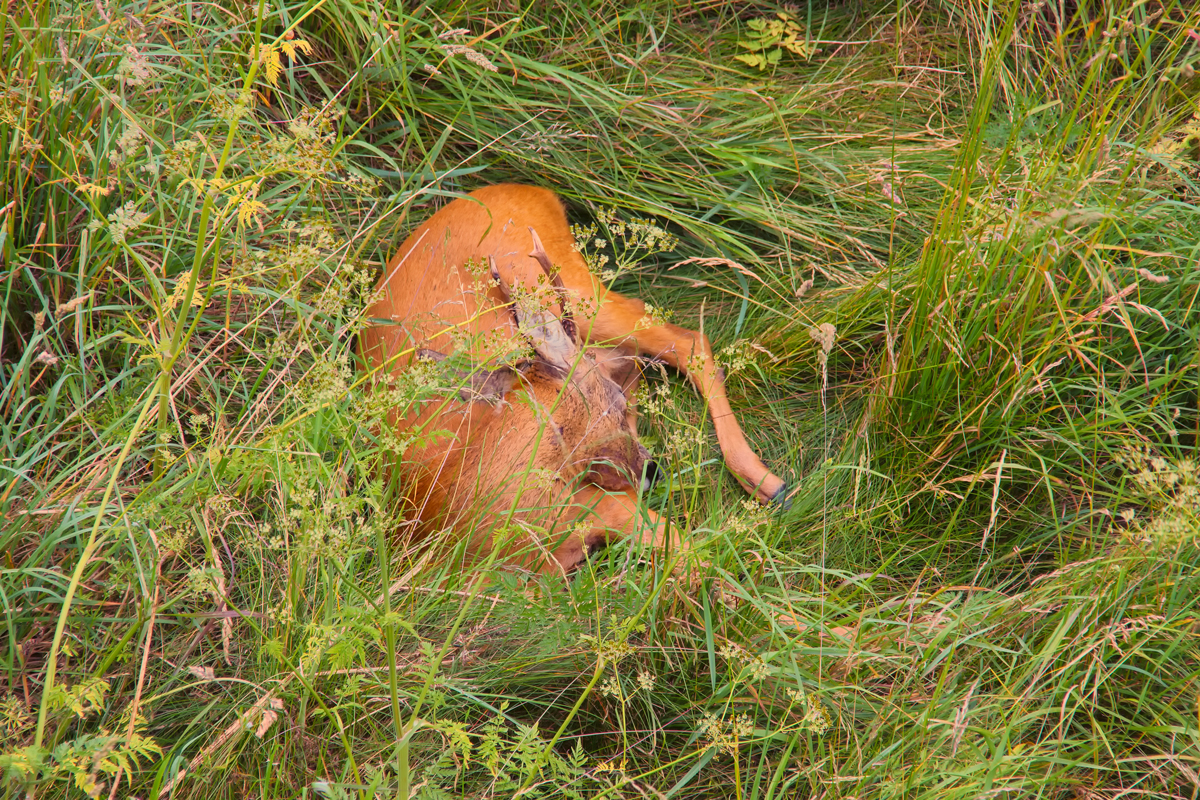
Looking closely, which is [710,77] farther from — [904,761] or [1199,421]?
[904,761]

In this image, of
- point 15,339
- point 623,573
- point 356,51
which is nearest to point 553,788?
point 623,573

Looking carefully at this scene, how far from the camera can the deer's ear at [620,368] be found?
365cm

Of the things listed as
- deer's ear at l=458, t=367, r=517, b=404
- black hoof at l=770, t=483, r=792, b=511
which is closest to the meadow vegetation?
black hoof at l=770, t=483, r=792, b=511

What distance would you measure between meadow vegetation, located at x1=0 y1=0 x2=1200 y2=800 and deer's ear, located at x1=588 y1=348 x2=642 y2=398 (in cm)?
24

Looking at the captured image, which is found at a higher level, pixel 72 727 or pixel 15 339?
pixel 15 339

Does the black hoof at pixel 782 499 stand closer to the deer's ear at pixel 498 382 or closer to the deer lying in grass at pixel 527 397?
the deer lying in grass at pixel 527 397

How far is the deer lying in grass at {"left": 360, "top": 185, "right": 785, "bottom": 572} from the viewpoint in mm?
2936

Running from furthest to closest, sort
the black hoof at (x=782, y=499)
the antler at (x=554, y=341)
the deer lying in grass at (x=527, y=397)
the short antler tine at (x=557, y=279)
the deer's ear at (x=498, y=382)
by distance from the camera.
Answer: the black hoof at (x=782, y=499) → the antler at (x=554, y=341) → the deer's ear at (x=498, y=382) → the deer lying in grass at (x=527, y=397) → the short antler tine at (x=557, y=279)

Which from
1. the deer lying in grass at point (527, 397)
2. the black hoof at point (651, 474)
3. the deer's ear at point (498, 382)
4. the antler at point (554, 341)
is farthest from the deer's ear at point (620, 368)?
the deer's ear at point (498, 382)

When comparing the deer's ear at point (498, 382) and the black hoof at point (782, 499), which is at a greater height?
the deer's ear at point (498, 382)

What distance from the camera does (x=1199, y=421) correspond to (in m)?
2.93

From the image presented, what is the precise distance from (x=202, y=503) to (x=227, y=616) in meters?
0.33

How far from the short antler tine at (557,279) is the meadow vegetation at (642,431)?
0.17 metres

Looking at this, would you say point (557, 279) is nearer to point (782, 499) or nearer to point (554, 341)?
point (554, 341)
